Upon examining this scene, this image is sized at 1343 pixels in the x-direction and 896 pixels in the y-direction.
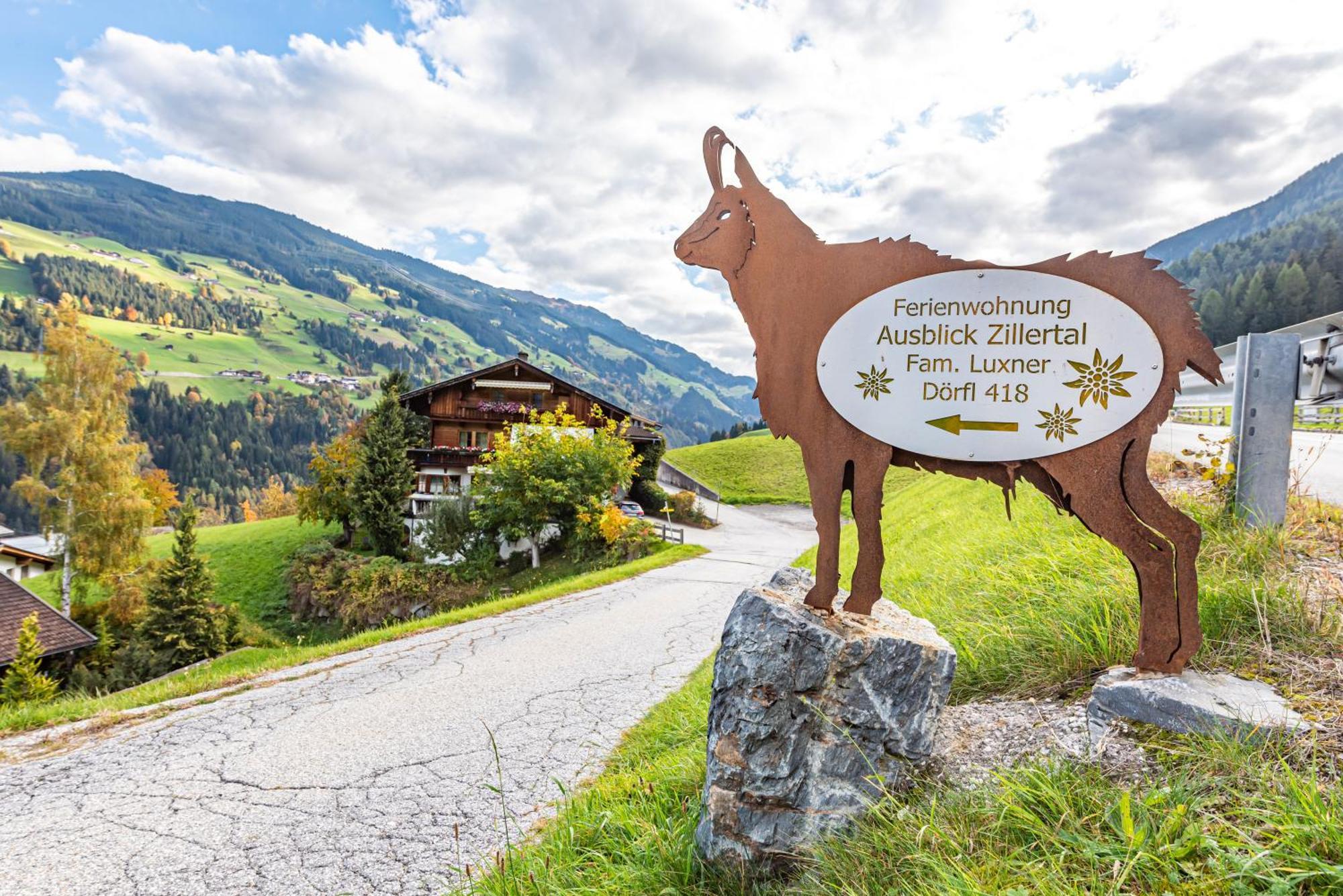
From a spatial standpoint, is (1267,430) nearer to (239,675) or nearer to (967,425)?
(967,425)

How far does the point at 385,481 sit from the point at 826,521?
2459cm

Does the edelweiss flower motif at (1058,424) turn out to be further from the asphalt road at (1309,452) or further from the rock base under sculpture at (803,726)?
the rock base under sculpture at (803,726)

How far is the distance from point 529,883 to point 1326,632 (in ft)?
12.1

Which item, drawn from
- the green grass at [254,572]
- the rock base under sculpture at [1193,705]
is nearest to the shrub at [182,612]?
the green grass at [254,572]

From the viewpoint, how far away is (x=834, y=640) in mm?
2723

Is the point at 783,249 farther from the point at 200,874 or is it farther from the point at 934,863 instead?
the point at 200,874

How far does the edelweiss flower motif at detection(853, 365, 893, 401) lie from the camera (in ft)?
9.90

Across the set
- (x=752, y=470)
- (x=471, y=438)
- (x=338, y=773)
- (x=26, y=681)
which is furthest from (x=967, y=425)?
(x=752, y=470)

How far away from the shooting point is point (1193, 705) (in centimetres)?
232

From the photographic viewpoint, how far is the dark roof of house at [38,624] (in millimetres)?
14453

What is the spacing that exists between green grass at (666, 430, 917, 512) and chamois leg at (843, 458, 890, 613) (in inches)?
1368

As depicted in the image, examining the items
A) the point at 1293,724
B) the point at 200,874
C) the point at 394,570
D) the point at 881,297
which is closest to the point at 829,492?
the point at 881,297

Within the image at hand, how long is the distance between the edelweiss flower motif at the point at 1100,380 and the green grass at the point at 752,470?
114 ft

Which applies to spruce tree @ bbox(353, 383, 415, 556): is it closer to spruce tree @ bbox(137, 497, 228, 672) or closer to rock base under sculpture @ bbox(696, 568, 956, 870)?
spruce tree @ bbox(137, 497, 228, 672)
